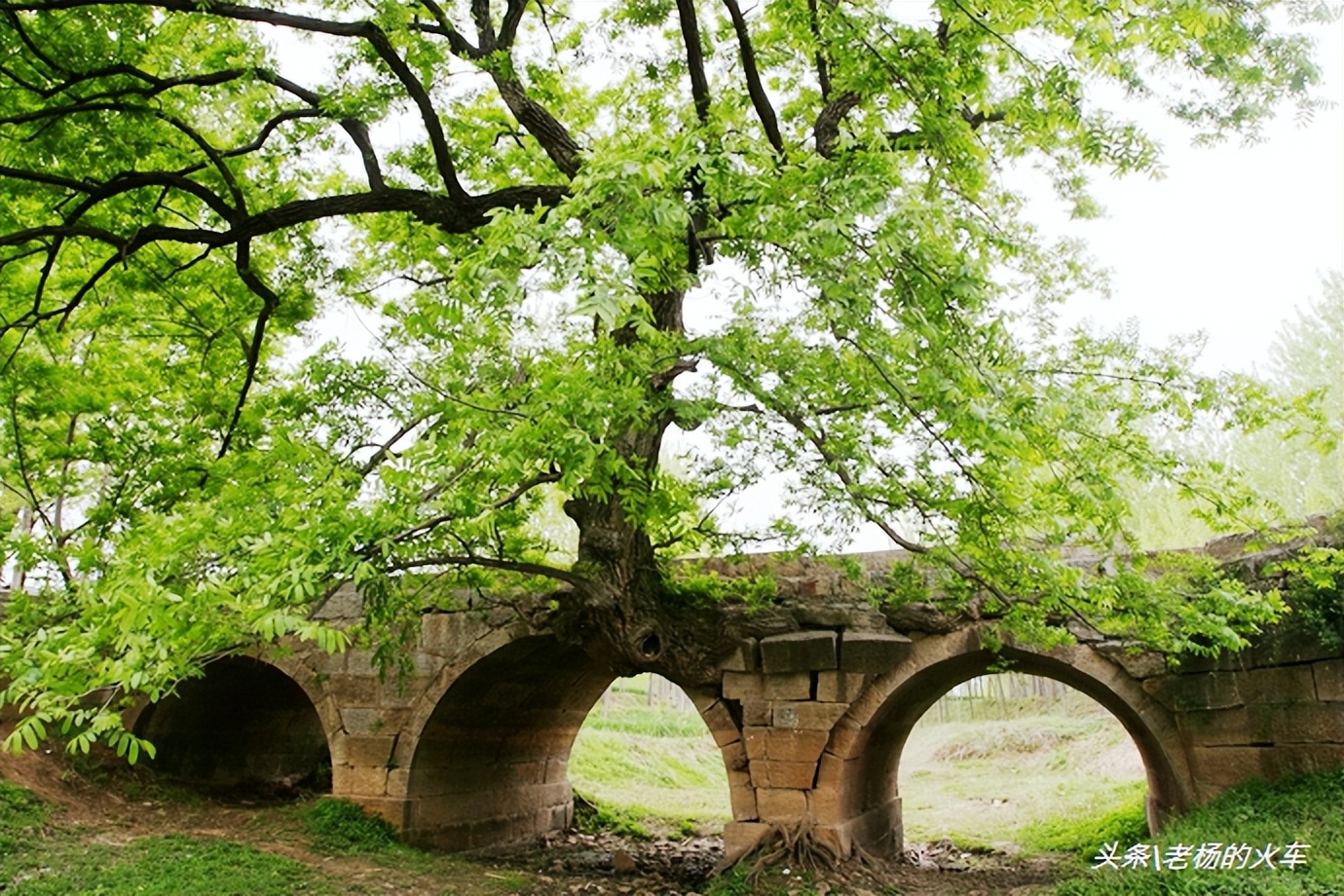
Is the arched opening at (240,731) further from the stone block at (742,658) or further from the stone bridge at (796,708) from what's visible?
the stone block at (742,658)

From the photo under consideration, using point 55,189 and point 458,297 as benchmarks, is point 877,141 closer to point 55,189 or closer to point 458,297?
point 458,297

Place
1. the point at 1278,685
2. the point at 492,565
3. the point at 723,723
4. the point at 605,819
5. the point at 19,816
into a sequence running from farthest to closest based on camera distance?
the point at 605,819
the point at 723,723
the point at 19,816
the point at 1278,685
the point at 492,565

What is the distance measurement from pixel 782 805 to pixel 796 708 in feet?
2.75

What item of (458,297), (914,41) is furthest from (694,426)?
(914,41)

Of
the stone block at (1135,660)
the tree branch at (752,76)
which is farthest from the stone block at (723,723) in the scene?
the tree branch at (752,76)

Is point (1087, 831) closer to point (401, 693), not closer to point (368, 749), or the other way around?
point (401, 693)

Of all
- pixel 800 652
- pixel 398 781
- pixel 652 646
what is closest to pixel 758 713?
pixel 800 652

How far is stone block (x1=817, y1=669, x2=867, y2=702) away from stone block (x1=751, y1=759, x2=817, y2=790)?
0.60 meters

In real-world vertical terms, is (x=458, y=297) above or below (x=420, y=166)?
below

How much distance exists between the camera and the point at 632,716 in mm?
21125

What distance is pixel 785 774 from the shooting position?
7.95 m

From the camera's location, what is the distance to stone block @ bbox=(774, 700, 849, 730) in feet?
25.9

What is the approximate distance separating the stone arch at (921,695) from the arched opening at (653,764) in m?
3.15

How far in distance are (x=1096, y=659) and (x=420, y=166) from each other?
697 cm
